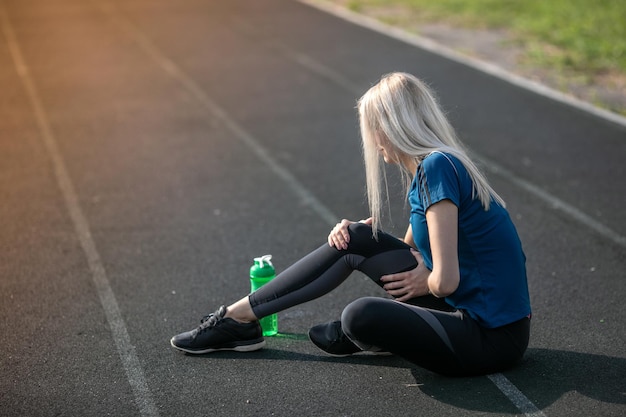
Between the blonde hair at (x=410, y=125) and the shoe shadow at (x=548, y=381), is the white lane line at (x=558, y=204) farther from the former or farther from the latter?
the blonde hair at (x=410, y=125)

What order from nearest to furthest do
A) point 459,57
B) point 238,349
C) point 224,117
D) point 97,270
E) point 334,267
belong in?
point 334,267
point 238,349
point 97,270
point 224,117
point 459,57

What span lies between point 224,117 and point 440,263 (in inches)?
264

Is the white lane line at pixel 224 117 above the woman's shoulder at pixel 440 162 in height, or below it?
below

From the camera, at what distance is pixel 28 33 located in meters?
16.0

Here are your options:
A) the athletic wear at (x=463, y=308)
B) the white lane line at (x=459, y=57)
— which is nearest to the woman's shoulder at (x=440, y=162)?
the athletic wear at (x=463, y=308)

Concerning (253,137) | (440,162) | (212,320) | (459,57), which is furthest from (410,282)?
(459,57)

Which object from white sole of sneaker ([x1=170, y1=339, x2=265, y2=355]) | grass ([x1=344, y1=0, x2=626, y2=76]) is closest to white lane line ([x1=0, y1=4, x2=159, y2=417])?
white sole of sneaker ([x1=170, y1=339, x2=265, y2=355])

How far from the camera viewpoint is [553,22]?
15.0m

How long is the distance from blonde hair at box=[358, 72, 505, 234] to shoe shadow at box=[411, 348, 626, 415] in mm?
945

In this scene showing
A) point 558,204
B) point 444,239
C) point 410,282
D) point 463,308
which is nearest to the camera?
point 444,239

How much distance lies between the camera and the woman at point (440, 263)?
13.6 ft

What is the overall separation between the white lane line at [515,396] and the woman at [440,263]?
59 mm

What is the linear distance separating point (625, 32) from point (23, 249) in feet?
35.9

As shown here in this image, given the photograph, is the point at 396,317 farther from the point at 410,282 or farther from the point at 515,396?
the point at 515,396
